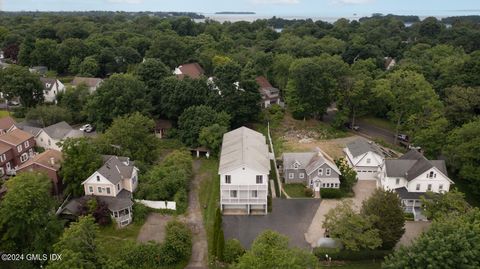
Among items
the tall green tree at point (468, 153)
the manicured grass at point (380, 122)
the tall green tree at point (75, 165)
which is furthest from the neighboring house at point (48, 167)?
the manicured grass at point (380, 122)

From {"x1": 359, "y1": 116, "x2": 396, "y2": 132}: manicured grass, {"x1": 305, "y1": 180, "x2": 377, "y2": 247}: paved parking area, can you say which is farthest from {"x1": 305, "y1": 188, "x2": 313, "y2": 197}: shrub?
{"x1": 359, "y1": 116, "x2": 396, "y2": 132}: manicured grass

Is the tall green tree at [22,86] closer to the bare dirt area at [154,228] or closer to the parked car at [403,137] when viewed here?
the bare dirt area at [154,228]

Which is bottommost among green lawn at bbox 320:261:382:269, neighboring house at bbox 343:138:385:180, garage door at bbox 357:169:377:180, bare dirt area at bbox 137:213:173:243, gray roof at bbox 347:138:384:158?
green lawn at bbox 320:261:382:269

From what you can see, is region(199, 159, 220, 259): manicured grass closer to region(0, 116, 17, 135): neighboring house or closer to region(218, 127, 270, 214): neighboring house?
region(218, 127, 270, 214): neighboring house

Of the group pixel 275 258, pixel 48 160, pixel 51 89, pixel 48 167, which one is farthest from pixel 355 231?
pixel 51 89

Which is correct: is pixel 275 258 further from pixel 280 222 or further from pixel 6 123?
pixel 6 123

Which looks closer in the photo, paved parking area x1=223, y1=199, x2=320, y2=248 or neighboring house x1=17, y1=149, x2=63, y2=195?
paved parking area x1=223, y1=199, x2=320, y2=248

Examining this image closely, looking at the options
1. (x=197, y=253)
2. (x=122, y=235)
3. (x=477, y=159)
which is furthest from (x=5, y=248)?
(x=477, y=159)
